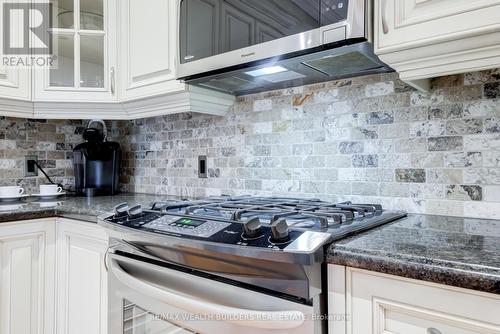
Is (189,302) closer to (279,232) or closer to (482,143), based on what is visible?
(279,232)

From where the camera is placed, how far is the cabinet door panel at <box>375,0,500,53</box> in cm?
73

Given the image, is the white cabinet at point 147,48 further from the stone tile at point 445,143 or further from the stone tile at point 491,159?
the stone tile at point 491,159

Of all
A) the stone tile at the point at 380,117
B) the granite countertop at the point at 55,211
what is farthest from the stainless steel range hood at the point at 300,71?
the granite countertop at the point at 55,211

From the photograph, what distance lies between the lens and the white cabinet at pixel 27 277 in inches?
52.2

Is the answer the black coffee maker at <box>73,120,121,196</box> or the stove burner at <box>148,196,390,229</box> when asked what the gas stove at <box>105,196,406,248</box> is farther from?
the black coffee maker at <box>73,120,121,196</box>

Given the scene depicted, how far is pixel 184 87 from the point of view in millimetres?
1368

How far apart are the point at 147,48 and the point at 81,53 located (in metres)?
0.44

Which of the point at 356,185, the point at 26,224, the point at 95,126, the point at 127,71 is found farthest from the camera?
the point at 95,126

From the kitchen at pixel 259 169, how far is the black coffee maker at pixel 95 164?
0.01 metres

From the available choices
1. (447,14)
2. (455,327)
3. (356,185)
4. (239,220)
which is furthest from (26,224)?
(447,14)

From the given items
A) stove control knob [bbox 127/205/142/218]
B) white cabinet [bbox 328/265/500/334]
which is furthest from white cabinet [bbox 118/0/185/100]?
white cabinet [bbox 328/265/500/334]

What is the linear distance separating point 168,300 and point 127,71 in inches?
46.0

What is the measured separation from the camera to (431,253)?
60 cm

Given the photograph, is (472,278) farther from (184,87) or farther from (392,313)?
(184,87)
